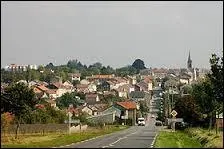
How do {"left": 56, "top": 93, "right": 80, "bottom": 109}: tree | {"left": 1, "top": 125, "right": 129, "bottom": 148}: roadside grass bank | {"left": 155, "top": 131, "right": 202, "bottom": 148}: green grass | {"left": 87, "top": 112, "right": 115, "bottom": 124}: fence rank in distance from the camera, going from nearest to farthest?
{"left": 1, "top": 125, "right": 129, "bottom": 148}: roadside grass bank < {"left": 155, "top": 131, "right": 202, "bottom": 148}: green grass < {"left": 87, "top": 112, "right": 115, "bottom": 124}: fence < {"left": 56, "top": 93, "right": 80, "bottom": 109}: tree

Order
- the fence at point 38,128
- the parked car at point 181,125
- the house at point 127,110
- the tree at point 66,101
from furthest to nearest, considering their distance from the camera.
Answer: the tree at point 66,101 → the house at point 127,110 → the parked car at point 181,125 → the fence at point 38,128

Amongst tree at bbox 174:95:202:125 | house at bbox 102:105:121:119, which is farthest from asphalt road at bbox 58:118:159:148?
house at bbox 102:105:121:119

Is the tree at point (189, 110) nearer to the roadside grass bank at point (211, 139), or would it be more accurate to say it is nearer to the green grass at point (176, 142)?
the green grass at point (176, 142)

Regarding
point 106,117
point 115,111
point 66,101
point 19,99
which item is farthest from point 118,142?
point 66,101

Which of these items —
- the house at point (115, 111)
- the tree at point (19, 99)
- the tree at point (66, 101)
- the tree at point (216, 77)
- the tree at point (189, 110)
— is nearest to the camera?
the tree at point (216, 77)

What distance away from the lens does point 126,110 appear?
171625 millimetres

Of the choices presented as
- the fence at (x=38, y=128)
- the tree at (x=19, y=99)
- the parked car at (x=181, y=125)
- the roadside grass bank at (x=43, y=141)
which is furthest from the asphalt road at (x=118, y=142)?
the parked car at (x=181, y=125)

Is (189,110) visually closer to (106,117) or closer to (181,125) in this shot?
(181,125)

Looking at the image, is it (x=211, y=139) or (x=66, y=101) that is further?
(x=66, y=101)

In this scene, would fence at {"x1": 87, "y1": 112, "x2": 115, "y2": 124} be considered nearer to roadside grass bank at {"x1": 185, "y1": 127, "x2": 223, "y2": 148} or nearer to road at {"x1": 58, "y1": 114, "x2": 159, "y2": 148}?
road at {"x1": 58, "y1": 114, "x2": 159, "y2": 148}

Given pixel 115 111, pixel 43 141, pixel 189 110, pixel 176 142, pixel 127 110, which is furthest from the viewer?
pixel 127 110

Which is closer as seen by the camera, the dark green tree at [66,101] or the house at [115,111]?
the house at [115,111]

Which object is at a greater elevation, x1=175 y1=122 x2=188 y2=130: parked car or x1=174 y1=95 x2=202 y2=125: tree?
x1=174 y1=95 x2=202 y2=125: tree

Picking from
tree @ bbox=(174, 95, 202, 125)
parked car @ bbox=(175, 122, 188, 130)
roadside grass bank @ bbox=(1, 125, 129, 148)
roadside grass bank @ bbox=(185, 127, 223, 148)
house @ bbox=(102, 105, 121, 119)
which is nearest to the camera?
roadside grass bank @ bbox=(185, 127, 223, 148)
